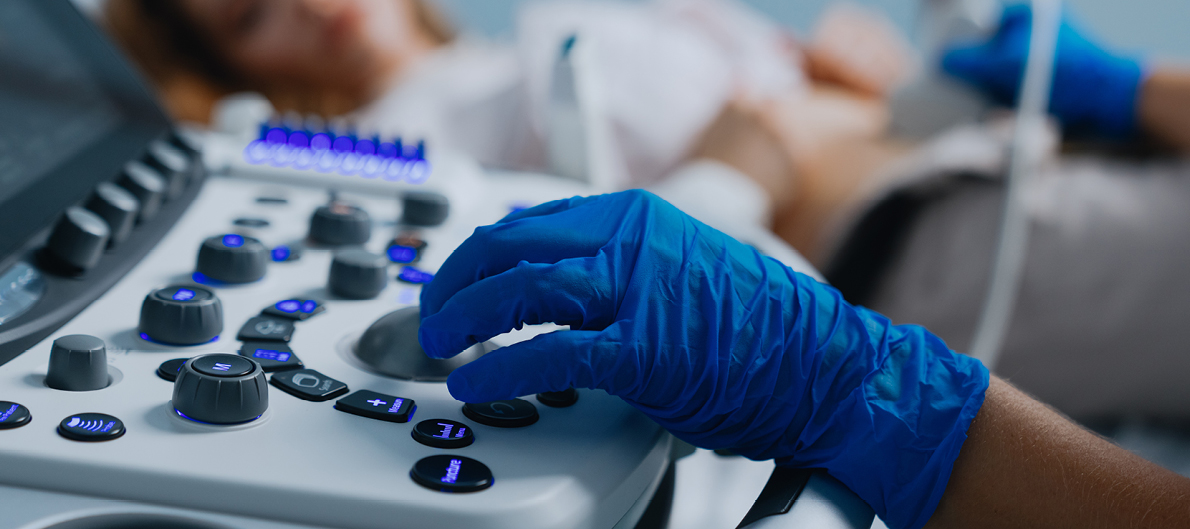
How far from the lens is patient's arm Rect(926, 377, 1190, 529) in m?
0.37

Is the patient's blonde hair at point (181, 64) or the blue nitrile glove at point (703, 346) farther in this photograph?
the patient's blonde hair at point (181, 64)

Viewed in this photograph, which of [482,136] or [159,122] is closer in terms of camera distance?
[159,122]

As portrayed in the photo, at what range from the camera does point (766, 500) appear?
0.32 metres

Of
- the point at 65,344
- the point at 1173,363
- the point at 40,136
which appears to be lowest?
the point at 1173,363

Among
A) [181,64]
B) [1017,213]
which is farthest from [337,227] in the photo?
[181,64]

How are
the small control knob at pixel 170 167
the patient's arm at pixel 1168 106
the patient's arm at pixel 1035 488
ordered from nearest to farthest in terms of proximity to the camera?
the patient's arm at pixel 1035 488 < the small control knob at pixel 170 167 < the patient's arm at pixel 1168 106

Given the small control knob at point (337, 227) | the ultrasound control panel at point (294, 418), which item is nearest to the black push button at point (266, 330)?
the ultrasound control panel at point (294, 418)

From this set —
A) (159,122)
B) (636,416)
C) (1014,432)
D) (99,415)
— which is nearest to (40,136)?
(159,122)

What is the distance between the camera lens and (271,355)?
34 cm

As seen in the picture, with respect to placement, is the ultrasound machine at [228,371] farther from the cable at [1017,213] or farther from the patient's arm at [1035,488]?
the cable at [1017,213]

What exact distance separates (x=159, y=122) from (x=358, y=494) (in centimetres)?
44

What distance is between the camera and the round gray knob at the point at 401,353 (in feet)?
1.12

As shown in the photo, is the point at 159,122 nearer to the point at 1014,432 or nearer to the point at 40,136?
the point at 40,136

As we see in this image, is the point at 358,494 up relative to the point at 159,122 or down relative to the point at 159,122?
down
